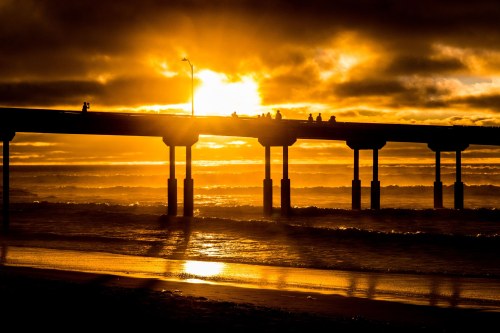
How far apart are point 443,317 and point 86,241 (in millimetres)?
20392

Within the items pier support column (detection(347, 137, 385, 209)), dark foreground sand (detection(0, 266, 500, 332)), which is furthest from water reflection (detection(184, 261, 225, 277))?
pier support column (detection(347, 137, 385, 209))

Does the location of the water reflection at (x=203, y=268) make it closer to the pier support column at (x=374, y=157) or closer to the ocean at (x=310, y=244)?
the ocean at (x=310, y=244)

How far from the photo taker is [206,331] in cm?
1137

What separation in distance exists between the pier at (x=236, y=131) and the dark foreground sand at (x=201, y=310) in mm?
22414

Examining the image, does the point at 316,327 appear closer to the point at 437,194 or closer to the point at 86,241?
the point at 86,241

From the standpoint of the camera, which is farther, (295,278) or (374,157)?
(374,157)

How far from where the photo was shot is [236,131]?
146 ft

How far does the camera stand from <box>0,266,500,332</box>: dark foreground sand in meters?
11.9

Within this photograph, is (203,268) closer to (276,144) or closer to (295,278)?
(295,278)

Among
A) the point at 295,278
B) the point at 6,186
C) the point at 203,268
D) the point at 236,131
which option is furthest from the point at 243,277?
the point at 236,131

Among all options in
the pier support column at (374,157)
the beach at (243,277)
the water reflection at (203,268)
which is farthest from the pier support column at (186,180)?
the water reflection at (203,268)

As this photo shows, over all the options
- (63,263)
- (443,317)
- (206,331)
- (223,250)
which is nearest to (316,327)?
(206,331)

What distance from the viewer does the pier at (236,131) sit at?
38.8 m

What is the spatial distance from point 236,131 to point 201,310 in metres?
31.9
